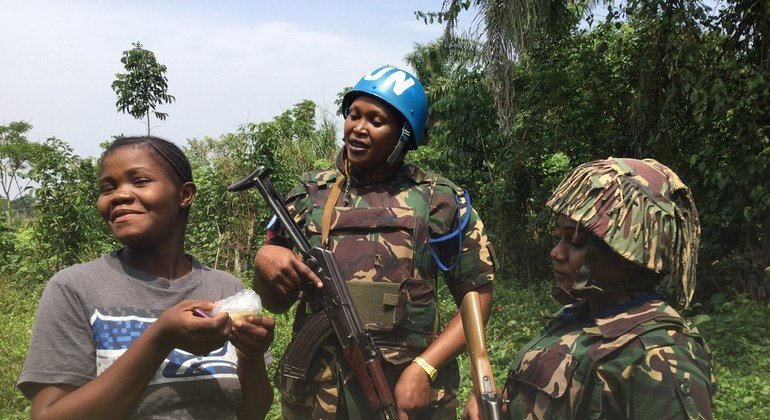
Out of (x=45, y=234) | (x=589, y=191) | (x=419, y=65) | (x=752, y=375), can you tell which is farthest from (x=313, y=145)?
(x=419, y=65)

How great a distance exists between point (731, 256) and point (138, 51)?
45.0 ft

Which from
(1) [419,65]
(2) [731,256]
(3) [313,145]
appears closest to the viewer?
(2) [731,256]

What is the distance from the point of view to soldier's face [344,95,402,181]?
7.11 ft

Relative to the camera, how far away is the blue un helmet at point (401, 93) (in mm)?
2162

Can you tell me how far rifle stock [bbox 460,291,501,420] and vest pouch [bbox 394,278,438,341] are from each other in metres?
0.50

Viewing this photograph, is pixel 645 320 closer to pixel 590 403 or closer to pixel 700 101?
pixel 590 403

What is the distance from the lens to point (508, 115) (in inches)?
302

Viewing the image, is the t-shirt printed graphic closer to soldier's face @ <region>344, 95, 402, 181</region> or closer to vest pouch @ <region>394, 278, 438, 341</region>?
vest pouch @ <region>394, 278, 438, 341</region>

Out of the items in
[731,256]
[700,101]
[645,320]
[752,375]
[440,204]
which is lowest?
[752,375]

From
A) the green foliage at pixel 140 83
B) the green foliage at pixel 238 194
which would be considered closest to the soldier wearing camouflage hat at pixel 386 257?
the green foliage at pixel 238 194

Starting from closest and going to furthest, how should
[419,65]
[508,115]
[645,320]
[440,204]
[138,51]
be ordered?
1. [645,320]
2. [440,204]
3. [508,115]
4. [138,51]
5. [419,65]

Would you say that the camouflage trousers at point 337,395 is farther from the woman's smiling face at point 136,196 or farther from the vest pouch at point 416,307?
the woman's smiling face at point 136,196

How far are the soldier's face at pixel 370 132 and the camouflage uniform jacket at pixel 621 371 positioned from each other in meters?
0.85

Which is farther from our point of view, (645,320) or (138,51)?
(138,51)
